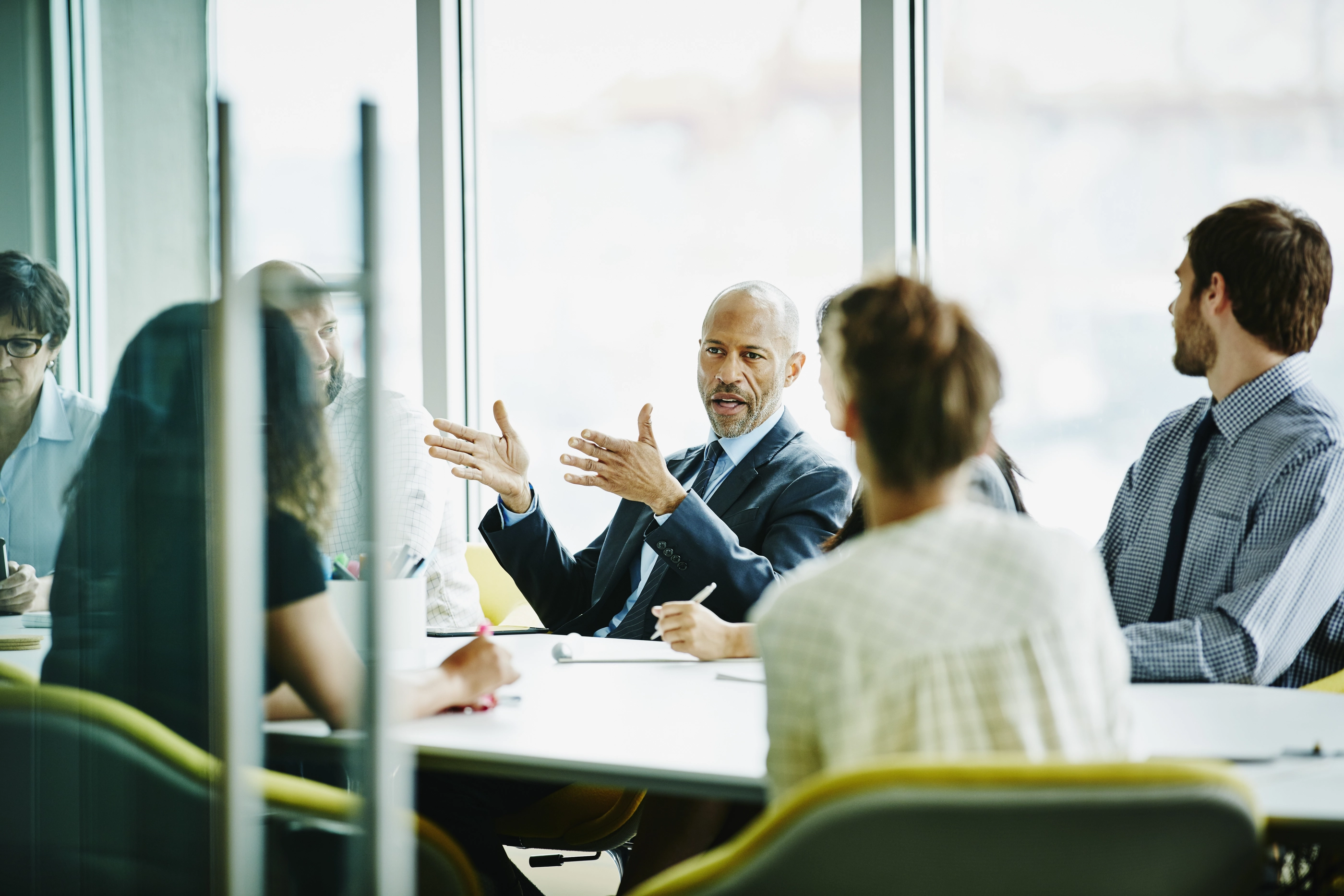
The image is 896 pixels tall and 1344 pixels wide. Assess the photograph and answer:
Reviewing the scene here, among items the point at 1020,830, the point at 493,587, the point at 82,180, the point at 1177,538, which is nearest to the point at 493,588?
the point at 493,587

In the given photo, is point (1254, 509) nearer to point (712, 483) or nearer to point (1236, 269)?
point (1236, 269)

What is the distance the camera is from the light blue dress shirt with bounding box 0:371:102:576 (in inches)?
48.7

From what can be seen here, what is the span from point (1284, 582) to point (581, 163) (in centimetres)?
311

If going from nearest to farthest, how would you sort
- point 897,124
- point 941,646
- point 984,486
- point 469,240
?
point 941,646 < point 984,486 < point 897,124 < point 469,240

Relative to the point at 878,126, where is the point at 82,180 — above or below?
below

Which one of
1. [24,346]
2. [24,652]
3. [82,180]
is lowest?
[24,652]

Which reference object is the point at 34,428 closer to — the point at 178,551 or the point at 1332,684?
the point at 178,551

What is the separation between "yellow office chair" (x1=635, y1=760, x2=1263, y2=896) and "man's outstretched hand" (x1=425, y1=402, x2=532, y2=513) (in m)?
1.59

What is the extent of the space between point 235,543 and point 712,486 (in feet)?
5.17

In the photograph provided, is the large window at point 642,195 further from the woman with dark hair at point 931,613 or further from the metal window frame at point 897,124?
the woman with dark hair at point 931,613

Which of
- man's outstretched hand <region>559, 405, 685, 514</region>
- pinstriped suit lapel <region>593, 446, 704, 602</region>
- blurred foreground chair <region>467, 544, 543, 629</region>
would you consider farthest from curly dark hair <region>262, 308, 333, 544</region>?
blurred foreground chair <region>467, 544, 543, 629</region>

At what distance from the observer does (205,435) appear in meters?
1.14

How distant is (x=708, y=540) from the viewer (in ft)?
7.12

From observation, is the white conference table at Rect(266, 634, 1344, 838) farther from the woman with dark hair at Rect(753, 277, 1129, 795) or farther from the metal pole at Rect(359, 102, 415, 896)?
the woman with dark hair at Rect(753, 277, 1129, 795)
